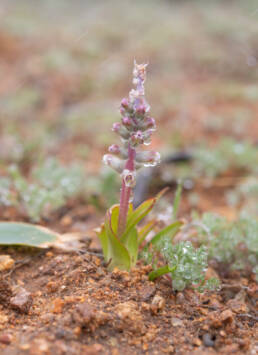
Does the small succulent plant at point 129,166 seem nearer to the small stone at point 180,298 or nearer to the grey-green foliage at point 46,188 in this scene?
the small stone at point 180,298

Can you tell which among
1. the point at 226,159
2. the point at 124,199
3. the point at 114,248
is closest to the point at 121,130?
the point at 124,199

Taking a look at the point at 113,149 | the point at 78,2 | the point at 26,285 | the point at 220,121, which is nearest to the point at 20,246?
the point at 26,285

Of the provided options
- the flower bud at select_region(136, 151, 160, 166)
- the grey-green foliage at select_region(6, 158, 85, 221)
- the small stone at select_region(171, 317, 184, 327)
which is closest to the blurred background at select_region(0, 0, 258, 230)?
the grey-green foliage at select_region(6, 158, 85, 221)

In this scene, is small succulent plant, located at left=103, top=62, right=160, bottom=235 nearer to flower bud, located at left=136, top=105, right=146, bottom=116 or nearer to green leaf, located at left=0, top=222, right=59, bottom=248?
flower bud, located at left=136, top=105, right=146, bottom=116

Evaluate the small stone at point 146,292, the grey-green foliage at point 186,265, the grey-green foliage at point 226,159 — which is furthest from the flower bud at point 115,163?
the grey-green foliage at point 226,159

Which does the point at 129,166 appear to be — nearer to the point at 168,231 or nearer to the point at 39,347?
the point at 168,231
